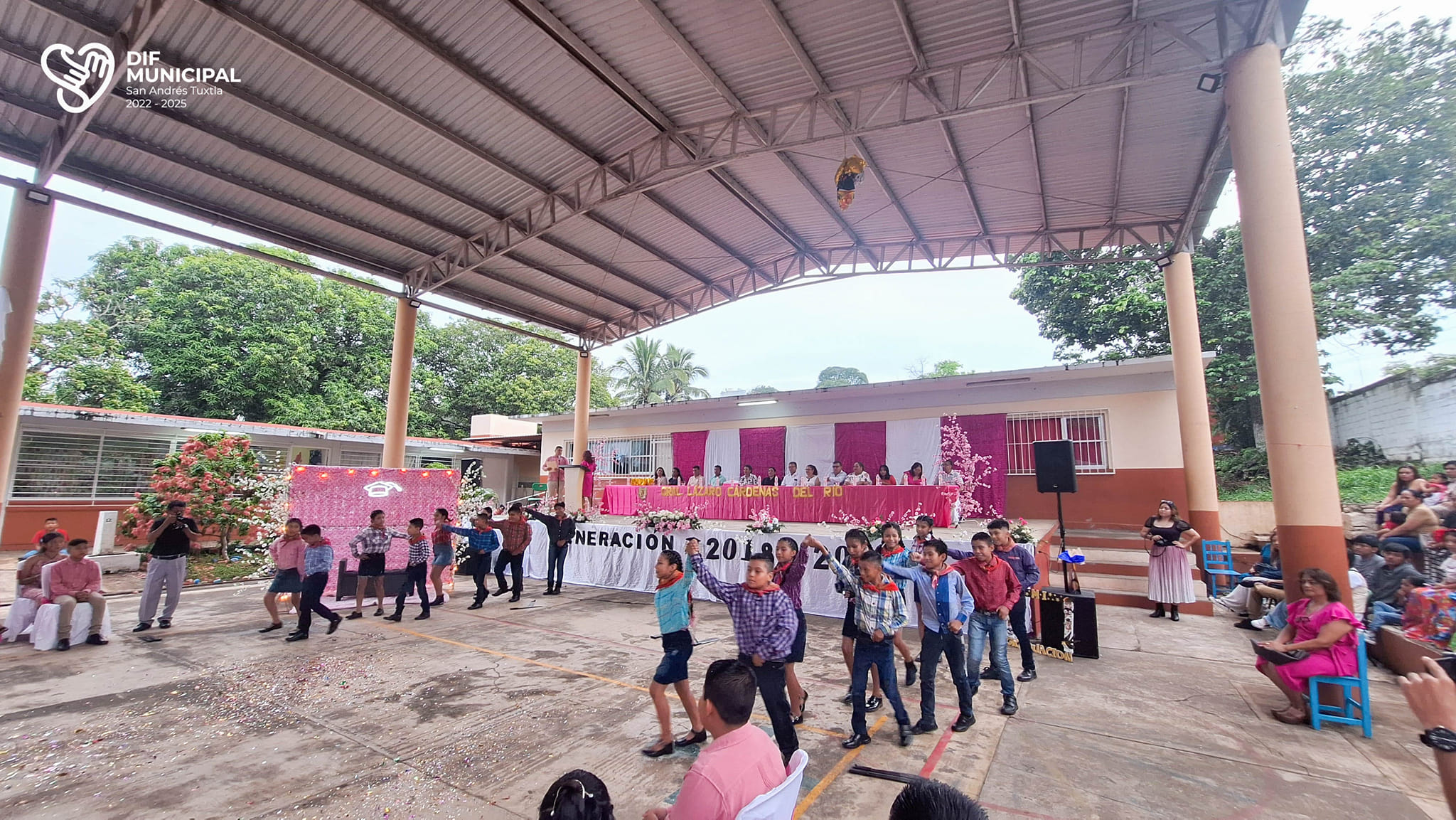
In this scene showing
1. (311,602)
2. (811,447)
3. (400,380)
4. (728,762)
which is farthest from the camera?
(811,447)

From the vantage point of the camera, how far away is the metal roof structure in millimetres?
6957

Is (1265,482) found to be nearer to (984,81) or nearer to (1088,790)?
(984,81)

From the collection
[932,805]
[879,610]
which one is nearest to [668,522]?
[879,610]

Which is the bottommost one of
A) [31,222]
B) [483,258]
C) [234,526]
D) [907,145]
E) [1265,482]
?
[234,526]

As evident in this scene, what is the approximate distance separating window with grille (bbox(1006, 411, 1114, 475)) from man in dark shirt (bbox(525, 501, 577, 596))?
358 inches

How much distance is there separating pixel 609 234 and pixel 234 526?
34.7 feet

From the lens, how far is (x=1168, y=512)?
8.33 meters

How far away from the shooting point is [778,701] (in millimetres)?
3668

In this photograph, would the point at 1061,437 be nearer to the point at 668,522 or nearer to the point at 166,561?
the point at 668,522

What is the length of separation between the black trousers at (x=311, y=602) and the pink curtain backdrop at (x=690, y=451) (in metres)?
10.1

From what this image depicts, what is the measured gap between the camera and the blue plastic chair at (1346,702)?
4402 mm

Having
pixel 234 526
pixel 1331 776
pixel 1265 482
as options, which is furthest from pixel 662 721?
pixel 1265 482

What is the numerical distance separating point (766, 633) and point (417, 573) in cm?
677

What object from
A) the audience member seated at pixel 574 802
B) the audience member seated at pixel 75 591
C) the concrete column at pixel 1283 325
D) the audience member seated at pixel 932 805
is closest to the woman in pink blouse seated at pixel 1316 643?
the concrete column at pixel 1283 325
